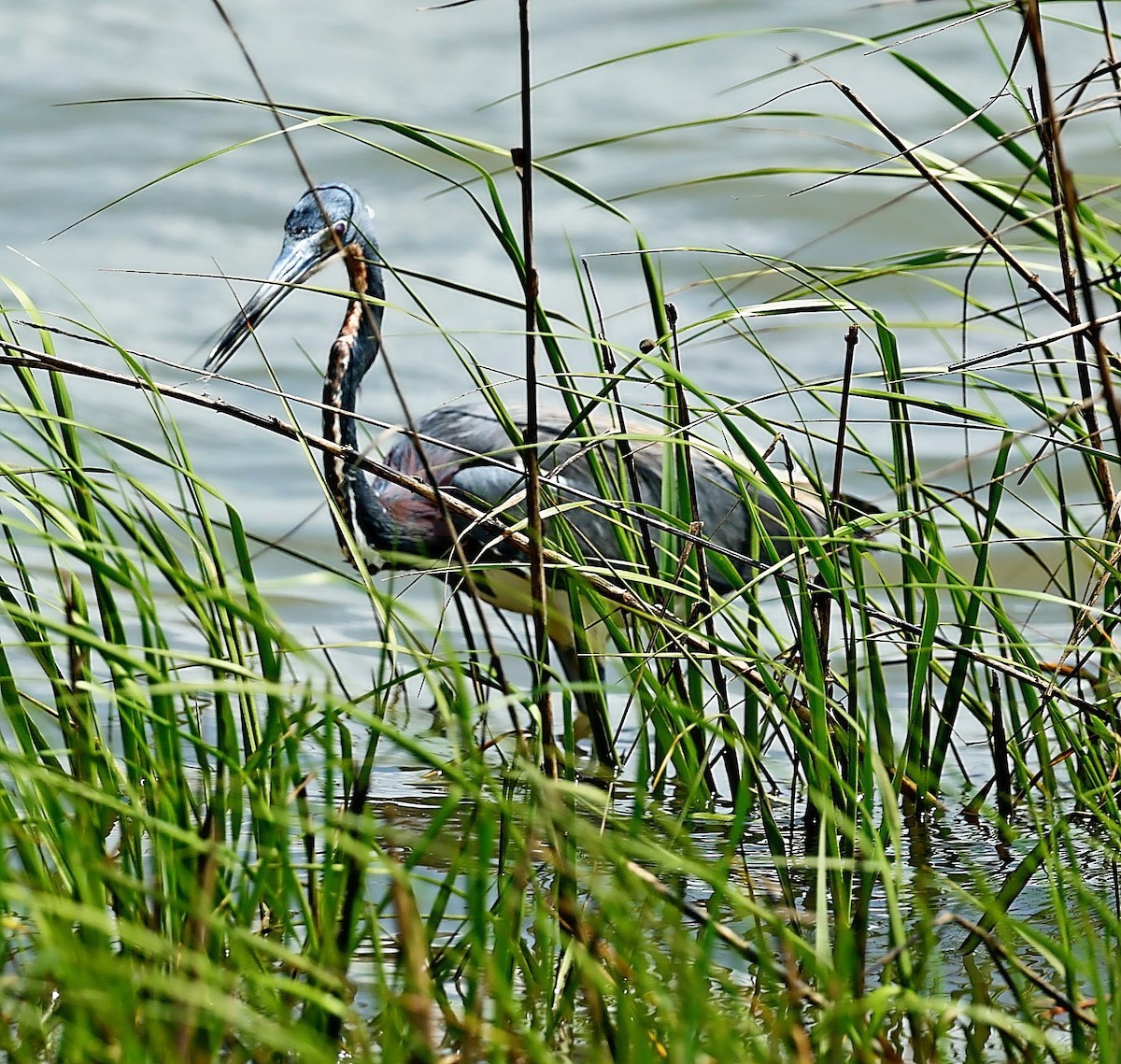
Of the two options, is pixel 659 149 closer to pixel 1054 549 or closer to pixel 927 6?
pixel 927 6

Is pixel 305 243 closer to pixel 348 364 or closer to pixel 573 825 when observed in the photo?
pixel 348 364

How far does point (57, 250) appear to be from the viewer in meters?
6.71

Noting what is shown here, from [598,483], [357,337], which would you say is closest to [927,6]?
[357,337]

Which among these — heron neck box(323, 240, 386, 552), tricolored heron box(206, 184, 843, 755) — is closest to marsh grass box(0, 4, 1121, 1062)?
heron neck box(323, 240, 386, 552)

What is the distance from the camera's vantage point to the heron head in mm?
3426

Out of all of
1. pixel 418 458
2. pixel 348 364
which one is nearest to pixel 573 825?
pixel 348 364

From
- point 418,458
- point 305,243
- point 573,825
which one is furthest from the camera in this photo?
point 418,458

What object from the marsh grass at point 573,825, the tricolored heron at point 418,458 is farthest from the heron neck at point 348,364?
the marsh grass at point 573,825

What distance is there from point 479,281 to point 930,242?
2.02 metres

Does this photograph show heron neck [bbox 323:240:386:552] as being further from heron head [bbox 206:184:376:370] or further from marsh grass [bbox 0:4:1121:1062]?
marsh grass [bbox 0:4:1121:1062]

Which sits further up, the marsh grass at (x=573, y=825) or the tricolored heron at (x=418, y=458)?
the tricolored heron at (x=418, y=458)

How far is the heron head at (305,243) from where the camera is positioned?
3426 millimetres

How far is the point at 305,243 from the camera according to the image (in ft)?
12.2

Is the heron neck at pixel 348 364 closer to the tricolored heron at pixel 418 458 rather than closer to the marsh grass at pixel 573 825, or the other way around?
the tricolored heron at pixel 418 458
